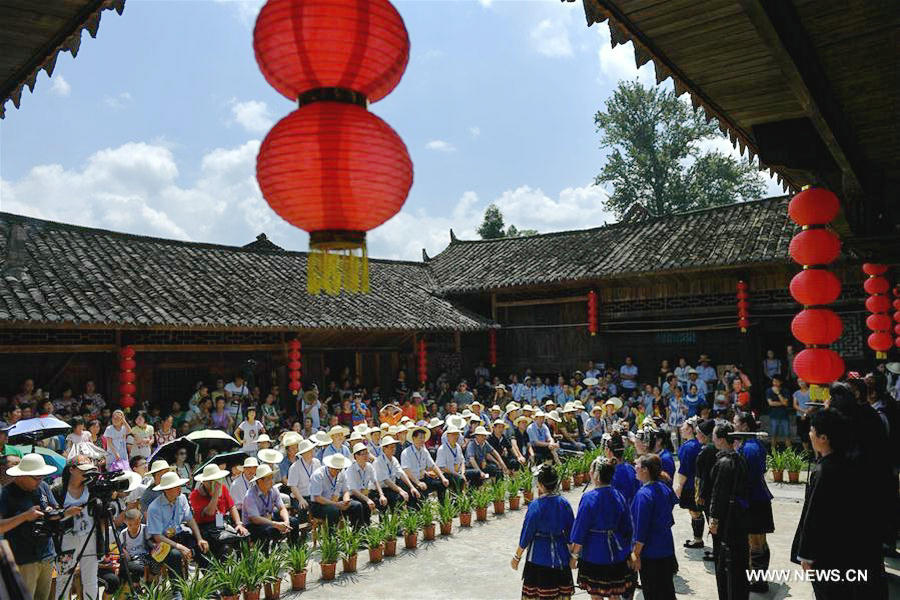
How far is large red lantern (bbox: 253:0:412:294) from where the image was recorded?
307 centimetres

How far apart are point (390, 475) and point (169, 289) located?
7.56 metres

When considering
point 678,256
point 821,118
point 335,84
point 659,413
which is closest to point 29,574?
point 335,84

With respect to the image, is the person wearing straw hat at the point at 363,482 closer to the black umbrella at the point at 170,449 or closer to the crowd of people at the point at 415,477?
the crowd of people at the point at 415,477

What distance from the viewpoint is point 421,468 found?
10352 mm

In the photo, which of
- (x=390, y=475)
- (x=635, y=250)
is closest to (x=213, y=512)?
(x=390, y=475)

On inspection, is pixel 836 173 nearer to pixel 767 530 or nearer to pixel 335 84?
pixel 767 530

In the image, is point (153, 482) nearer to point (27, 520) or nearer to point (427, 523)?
point (27, 520)

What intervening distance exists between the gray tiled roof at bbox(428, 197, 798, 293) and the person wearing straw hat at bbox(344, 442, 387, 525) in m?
10.5

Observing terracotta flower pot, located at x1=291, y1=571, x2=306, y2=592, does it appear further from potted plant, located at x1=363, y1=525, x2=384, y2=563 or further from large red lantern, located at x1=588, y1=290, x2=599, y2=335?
large red lantern, located at x1=588, y1=290, x2=599, y2=335

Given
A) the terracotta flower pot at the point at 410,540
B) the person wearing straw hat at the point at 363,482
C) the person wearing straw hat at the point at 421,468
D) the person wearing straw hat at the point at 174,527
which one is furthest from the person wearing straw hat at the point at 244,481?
the person wearing straw hat at the point at 421,468

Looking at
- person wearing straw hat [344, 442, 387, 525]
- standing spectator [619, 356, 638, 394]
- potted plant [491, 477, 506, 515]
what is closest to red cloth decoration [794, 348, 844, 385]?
potted plant [491, 477, 506, 515]

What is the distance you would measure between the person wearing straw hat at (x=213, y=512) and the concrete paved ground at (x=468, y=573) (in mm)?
858

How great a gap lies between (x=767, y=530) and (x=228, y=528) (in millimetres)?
5907

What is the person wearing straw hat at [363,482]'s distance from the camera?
9.09 meters
